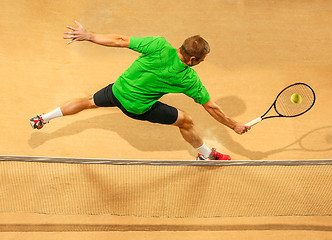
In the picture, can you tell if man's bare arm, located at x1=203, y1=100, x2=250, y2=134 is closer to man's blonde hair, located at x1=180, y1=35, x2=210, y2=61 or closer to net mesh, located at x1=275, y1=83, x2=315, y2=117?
man's blonde hair, located at x1=180, y1=35, x2=210, y2=61

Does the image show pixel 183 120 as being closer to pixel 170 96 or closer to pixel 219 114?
pixel 219 114

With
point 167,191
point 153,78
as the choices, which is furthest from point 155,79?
point 167,191

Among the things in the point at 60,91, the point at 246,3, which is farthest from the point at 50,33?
the point at 246,3

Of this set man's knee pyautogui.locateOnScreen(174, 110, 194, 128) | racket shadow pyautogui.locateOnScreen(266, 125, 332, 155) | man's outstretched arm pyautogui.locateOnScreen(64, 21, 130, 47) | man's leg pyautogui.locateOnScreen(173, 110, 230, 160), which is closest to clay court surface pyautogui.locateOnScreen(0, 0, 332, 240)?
racket shadow pyautogui.locateOnScreen(266, 125, 332, 155)

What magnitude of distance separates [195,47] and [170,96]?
1.58 meters

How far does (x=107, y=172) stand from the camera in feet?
13.5

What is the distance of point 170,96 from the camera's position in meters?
4.68

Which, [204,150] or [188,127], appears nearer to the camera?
[188,127]

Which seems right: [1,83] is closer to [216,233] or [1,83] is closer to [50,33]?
[50,33]

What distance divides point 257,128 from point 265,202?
38.4 inches

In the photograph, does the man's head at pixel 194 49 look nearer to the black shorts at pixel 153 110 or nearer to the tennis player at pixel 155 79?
the tennis player at pixel 155 79

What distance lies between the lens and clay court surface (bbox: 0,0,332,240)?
13.0 feet

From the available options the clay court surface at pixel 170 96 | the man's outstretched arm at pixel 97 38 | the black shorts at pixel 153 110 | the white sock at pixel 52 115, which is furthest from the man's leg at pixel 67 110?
the man's outstretched arm at pixel 97 38

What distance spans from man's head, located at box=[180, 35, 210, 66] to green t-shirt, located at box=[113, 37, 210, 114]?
0.12 metres
